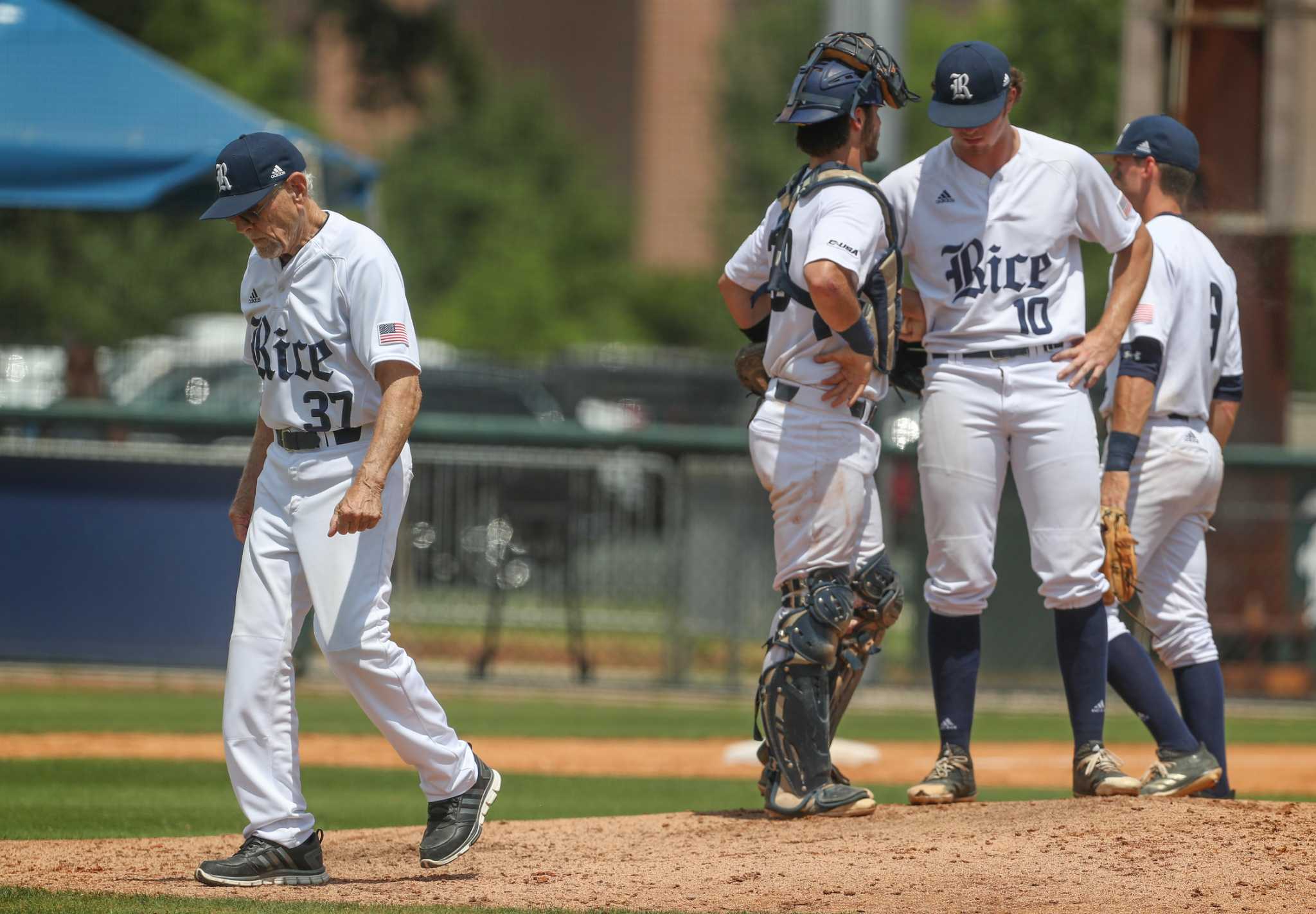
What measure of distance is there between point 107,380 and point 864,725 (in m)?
9.06

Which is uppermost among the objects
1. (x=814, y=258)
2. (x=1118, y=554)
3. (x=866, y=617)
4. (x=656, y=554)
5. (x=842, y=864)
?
(x=814, y=258)

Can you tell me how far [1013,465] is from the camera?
19.6 ft

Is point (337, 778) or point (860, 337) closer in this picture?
point (860, 337)

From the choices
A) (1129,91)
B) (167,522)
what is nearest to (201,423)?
(167,522)

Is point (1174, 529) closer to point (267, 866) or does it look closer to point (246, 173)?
point (267, 866)

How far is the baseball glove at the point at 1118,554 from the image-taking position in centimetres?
602

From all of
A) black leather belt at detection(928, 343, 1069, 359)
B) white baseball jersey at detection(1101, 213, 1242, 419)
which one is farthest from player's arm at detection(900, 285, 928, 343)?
white baseball jersey at detection(1101, 213, 1242, 419)

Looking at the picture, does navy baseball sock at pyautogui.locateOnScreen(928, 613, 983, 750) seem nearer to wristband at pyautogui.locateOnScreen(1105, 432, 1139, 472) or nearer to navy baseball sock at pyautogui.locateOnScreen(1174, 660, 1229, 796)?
wristband at pyautogui.locateOnScreen(1105, 432, 1139, 472)

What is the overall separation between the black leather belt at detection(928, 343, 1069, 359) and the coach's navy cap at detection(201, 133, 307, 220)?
2295mm

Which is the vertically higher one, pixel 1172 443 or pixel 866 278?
pixel 866 278

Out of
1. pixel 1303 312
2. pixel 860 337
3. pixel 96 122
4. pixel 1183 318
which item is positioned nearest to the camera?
pixel 860 337

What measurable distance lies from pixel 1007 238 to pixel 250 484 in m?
2.55

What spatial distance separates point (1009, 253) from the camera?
5.84 m

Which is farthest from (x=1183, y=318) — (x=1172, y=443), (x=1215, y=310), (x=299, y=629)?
(x=299, y=629)
